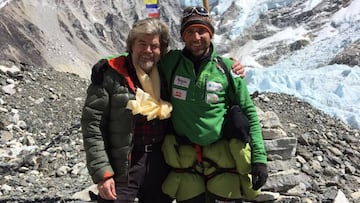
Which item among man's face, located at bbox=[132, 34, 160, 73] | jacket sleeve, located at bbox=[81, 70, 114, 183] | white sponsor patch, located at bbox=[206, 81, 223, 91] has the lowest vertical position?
jacket sleeve, located at bbox=[81, 70, 114, 183]

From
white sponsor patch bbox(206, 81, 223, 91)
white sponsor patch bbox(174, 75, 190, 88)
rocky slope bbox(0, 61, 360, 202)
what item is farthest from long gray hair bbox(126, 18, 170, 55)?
rocky slope bbox(0, 61, 360, 202)

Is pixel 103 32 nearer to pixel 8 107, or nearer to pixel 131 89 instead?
pixel 8 107

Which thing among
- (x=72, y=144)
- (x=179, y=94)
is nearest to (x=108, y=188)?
(x=179, y=94)

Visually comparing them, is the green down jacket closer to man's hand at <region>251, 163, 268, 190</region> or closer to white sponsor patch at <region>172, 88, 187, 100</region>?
white sponsor patch at <region>172, 88, 187, 100</region>

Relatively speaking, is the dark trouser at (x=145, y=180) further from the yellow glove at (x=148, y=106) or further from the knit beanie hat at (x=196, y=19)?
the knit beanie hat at (x=196, y=19)

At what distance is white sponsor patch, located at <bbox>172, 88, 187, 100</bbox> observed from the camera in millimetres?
2854

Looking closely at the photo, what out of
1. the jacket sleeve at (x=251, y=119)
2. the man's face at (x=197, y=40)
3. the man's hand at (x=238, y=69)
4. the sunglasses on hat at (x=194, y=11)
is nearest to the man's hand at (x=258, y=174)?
the jacket sleeve at (x=251, y=119)

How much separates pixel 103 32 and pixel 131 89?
74362 millimetres

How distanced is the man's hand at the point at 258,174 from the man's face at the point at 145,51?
839 mm

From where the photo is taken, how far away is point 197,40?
2.82 meters

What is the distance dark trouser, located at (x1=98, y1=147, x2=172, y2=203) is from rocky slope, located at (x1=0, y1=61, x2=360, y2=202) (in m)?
2.64

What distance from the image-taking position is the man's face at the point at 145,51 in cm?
273

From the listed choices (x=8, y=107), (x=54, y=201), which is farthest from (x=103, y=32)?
(x=54, y=201)

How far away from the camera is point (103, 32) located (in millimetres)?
75375
